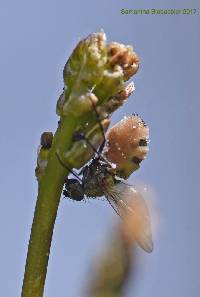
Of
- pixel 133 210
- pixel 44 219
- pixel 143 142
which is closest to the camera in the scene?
pixel 44 219

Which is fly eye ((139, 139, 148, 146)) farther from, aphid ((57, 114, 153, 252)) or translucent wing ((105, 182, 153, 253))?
translucent wing ((105, 182, 153, 253))

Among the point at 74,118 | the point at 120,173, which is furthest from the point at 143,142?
the point at 74,118

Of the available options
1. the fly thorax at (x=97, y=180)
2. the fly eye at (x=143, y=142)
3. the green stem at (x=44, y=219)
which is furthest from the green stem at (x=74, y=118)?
the fly thorax at (x=97, y=180)

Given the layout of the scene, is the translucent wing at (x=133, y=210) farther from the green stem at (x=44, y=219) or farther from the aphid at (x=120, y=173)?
the green stem at (x=44, y=219)

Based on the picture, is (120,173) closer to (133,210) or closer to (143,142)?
(143,142)

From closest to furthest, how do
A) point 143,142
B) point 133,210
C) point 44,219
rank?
point 44,219, point 143,142, point 133,210

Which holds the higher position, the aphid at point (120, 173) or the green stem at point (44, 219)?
the aphid at point (120, 173)

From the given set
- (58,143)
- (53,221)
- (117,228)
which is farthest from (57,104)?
(117,228)

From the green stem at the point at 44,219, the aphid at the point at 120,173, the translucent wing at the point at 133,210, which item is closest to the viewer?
the green stem at the point at 44,219

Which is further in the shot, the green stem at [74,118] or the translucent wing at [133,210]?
the translucent wing at [133,210]
